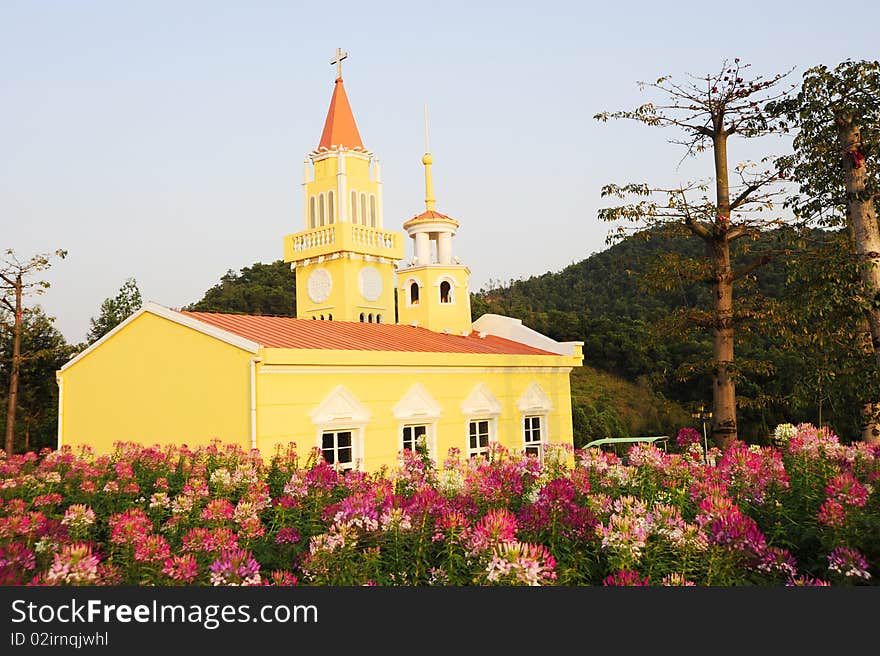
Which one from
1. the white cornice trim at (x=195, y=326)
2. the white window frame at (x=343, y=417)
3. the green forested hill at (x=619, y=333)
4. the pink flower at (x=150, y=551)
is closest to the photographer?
the pink flower at (x=150, y=551)

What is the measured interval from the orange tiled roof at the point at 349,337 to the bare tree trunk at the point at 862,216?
8.02m

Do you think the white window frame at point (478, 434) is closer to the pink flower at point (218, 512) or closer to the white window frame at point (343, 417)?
the white window frame at point (343, 417)

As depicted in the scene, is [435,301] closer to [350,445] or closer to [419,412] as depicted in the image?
[419,412]

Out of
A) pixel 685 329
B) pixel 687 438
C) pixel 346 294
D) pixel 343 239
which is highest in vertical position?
pixel 343 239

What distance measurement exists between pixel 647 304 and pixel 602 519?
4595cm

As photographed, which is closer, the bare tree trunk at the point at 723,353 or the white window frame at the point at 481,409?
the bare tree trunk at the point at 723,353

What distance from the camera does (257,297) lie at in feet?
144

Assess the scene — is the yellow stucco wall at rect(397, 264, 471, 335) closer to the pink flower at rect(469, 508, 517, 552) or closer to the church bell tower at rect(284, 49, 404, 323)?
the church bell tower at rect(284, 49, 404, 323)

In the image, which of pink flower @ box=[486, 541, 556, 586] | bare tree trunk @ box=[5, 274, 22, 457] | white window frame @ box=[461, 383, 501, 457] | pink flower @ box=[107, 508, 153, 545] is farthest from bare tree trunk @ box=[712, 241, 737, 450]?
bare tree trunk @ box=[5, 274, 22, 457]

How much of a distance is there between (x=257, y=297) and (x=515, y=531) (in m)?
41.4

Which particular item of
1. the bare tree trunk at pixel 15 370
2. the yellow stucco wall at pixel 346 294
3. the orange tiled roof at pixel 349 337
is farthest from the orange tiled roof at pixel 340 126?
the bare tree trunk at pixel 15 370

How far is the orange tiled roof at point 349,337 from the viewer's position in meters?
13.4

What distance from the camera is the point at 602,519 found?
4.62m
